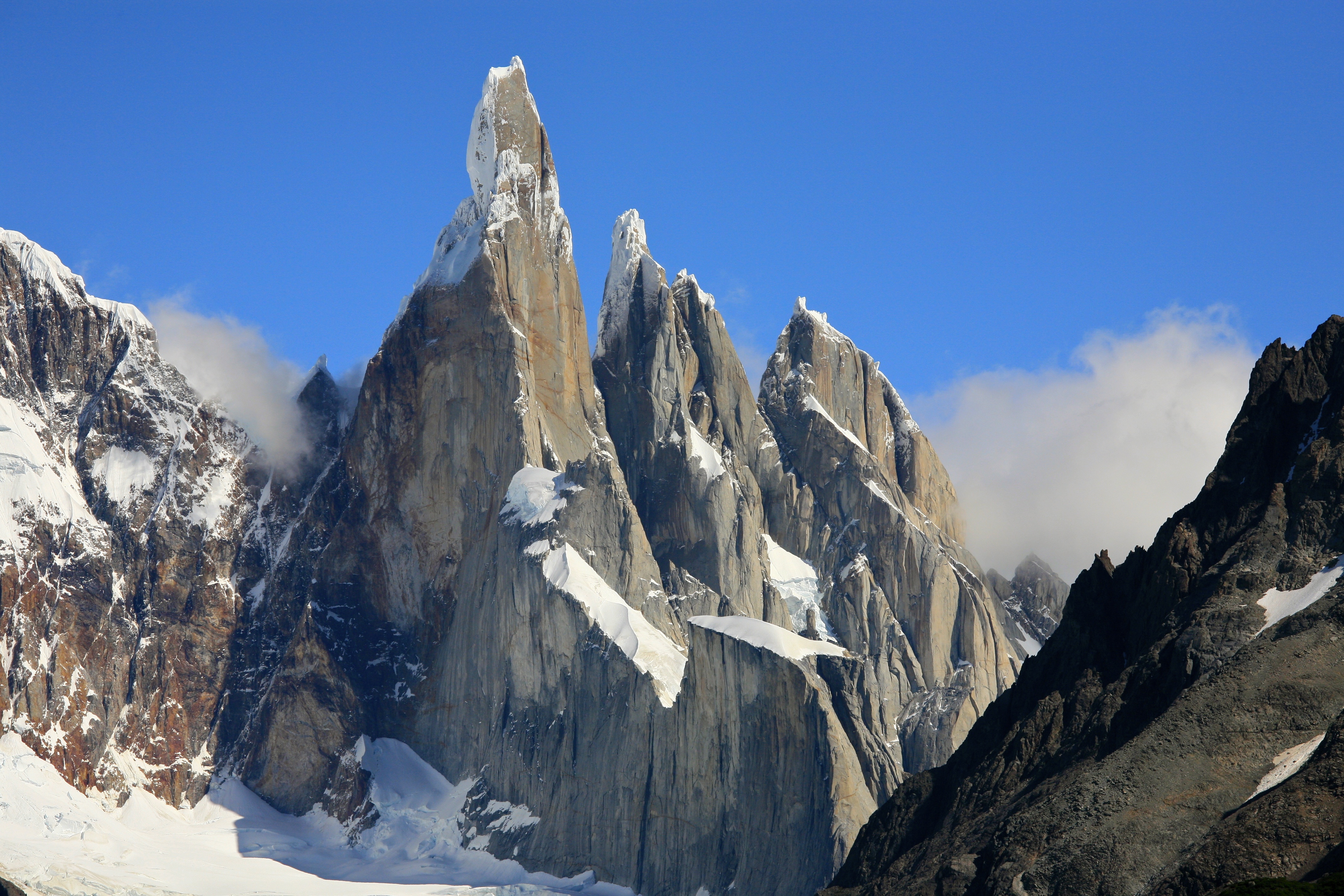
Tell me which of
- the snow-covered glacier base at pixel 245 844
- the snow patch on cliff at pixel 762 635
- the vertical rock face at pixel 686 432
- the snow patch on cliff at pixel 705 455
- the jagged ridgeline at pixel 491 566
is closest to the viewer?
the snow patch on cliff at pixel 762 635

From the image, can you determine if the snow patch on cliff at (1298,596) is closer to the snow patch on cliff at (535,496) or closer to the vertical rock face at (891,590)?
the snow patch on cliff at (535,496)

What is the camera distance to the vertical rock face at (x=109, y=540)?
571 feet

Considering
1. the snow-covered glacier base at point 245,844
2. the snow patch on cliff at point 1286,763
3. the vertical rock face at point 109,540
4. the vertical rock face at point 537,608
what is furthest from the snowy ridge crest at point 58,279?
the snow patch on cliff at point 1286,763

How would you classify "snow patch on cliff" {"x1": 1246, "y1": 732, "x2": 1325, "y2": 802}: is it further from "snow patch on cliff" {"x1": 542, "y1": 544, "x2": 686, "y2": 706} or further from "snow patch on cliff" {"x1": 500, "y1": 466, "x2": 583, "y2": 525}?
"snow patch on cliff" {"x1": 500, "y1": 466, "x2": 583, "y2": 525}

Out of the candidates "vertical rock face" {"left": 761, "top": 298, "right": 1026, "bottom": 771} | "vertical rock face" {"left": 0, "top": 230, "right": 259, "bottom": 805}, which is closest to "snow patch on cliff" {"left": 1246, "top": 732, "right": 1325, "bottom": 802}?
"vertical rock face" {"left": 761, "top": 298, "right": 1026, "bottom": 771}

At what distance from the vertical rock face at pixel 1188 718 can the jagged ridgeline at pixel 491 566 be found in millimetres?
56387

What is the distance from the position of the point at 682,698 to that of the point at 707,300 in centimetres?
6064

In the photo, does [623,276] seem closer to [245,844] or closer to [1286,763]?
[245,844]

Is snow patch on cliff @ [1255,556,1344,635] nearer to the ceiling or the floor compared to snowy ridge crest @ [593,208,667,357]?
nearer to the floor

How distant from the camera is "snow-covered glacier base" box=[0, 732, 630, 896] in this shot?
508 feet

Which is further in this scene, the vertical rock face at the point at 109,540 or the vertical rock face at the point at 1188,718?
the vertical rock face at the point at 109,540

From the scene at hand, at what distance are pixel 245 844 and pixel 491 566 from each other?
116ft

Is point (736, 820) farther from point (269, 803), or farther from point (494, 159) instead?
point (494, 159)

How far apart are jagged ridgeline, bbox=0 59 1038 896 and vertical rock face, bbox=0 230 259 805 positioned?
0.98 feet
